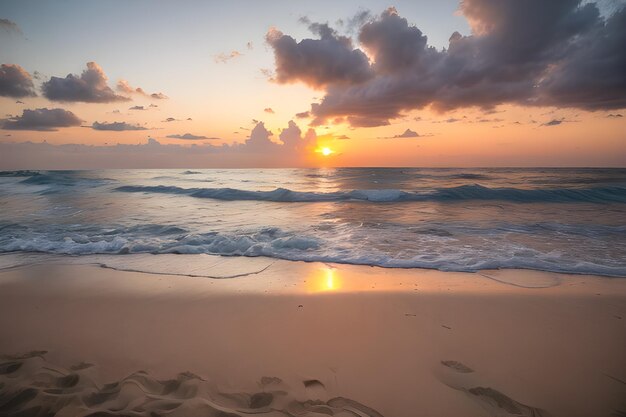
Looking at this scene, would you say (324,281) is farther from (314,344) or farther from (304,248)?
(304,248)

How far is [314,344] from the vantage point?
10.0 ft

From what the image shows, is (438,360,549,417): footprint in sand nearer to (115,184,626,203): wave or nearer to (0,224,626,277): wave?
(0,224,626,277): wave

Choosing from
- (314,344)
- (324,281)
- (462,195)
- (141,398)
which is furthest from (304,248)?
(462,195)

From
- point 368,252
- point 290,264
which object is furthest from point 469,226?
point 290,264

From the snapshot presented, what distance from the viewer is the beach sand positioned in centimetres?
226

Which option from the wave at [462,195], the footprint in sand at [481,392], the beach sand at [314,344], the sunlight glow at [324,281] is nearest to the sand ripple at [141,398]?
the beach sand at [314,344]

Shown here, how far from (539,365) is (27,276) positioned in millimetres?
7519

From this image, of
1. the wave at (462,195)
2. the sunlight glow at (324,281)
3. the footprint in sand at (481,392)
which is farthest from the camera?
the wave at (462,195)

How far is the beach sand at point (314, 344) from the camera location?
2.26m

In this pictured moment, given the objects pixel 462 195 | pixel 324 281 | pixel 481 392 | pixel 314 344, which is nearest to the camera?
pixel 481 392

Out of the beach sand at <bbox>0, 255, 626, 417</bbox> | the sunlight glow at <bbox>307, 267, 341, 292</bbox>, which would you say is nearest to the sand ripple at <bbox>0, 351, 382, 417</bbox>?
the beach sand at <bbox>0, 255, 626, 417</bbox>

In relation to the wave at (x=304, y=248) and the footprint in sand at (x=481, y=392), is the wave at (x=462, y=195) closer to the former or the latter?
the wave at (x=304, y=248)

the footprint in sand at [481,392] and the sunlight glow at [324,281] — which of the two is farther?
the sunlight glow at [324,281]

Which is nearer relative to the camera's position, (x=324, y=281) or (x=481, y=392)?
A: (x=481, y=392)
